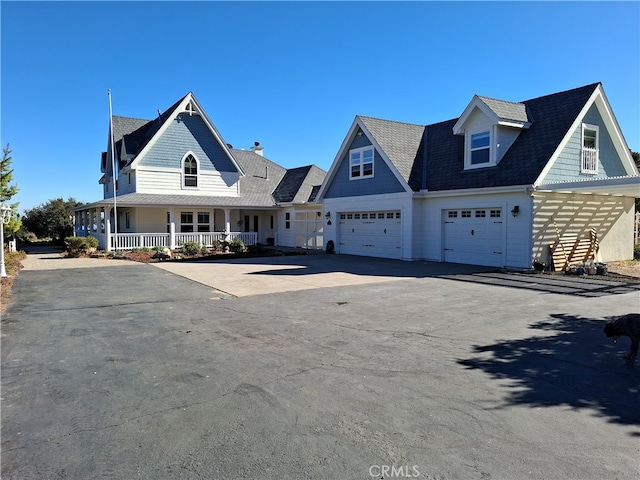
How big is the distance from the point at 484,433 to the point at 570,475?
760 millimetres

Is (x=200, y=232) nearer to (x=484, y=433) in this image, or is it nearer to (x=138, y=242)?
(x=138, y=242)

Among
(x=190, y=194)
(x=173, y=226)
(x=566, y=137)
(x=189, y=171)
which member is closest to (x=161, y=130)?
(x=189, y=171)

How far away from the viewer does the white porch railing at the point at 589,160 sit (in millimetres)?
17656

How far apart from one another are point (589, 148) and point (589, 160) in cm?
48

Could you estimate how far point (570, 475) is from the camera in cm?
328

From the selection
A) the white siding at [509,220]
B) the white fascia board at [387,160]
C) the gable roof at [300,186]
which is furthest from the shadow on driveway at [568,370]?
the gable roof at [300,186]

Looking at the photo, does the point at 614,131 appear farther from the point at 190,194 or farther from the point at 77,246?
the point at 77,246

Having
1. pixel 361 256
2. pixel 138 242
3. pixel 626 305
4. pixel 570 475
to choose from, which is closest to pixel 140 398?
pixel 570 475

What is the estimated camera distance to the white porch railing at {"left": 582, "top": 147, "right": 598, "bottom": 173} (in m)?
17.7

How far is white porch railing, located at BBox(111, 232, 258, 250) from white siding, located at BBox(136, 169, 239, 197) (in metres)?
2.82

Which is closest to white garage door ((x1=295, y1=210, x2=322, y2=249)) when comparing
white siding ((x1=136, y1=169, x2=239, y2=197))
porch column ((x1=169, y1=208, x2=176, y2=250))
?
white siding ((x1=136, y1=169, x2=239, y2=197))

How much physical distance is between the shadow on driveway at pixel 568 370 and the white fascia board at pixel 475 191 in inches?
353

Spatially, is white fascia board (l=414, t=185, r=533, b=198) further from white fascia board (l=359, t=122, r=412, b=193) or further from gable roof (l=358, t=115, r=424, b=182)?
gable roof (l=358, t=115, r=424, b=182)

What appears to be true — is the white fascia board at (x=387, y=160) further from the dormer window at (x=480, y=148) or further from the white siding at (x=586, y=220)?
the white siding at (x=586, y=220)
